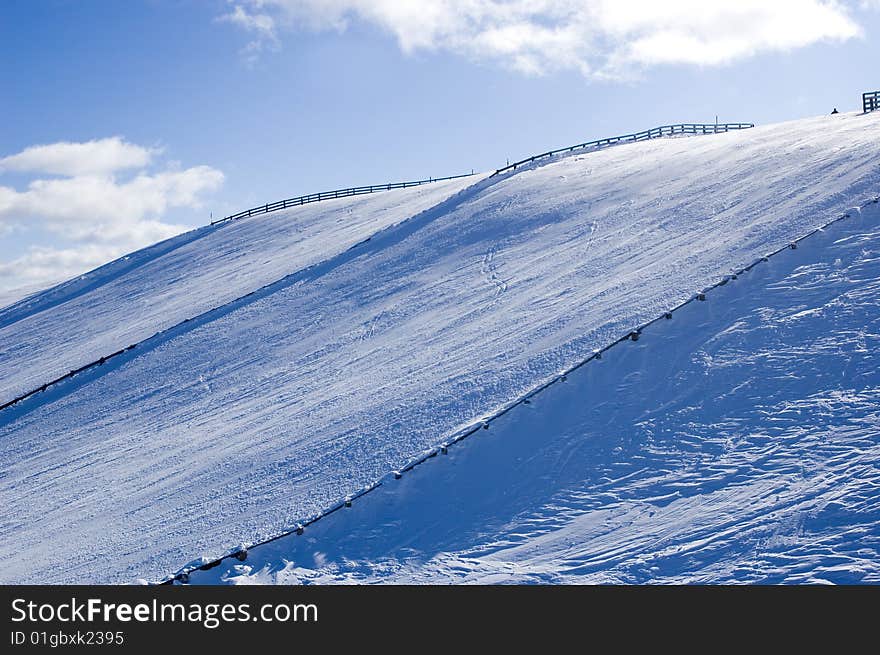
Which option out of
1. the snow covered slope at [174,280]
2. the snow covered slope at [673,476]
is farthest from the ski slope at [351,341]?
the snow covered slope at [673,476]

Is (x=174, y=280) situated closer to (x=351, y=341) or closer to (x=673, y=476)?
(x=351, y=341)

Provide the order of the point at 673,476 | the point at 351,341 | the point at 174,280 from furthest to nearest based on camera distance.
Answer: the point at 174,280, the point at 351,341, the point at 673,476

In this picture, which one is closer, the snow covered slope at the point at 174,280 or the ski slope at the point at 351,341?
the ski slope at the point at 351,341

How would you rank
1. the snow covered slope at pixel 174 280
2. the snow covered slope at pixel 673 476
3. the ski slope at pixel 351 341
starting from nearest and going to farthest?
the snow covered slope at pixel 673 476
the ski slope at pixel 351 341
the snow covered slope at pixel 174 280

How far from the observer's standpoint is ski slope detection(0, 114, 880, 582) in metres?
13.7

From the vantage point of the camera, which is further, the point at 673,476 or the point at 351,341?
the point at 351,341

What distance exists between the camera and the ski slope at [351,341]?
44.9 feet

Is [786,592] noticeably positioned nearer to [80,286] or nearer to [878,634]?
[878,634]

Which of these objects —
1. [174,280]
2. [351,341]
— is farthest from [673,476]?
[174,280]

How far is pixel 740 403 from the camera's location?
40.2 feet

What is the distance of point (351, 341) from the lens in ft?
65.2

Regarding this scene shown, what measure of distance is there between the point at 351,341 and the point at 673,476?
10092 millimetres

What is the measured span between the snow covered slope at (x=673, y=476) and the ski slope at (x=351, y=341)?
958 millimetres

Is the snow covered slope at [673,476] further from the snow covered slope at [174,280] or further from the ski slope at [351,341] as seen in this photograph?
the snow covered slope at [174,280]
